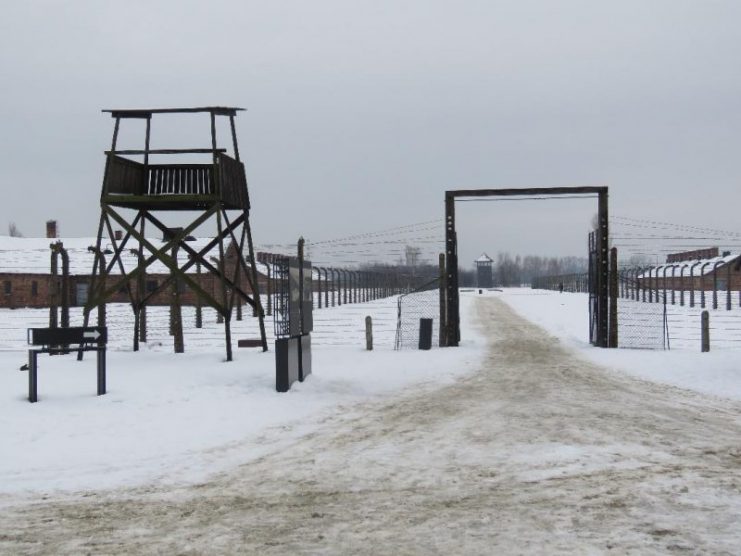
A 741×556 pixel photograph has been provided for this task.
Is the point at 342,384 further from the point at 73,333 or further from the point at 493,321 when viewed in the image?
the point at 493,321

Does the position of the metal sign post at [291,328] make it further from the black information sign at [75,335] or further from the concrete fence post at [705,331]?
the concrete fence post at [705,331]

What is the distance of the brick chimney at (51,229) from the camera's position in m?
70.1

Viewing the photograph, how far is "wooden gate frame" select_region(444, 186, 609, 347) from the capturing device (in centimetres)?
2002

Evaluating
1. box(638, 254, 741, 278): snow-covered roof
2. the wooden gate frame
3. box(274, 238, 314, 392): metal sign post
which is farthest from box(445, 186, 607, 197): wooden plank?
box(638, 254, 741, 278): snow-covered roof

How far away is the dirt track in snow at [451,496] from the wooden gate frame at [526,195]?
378 inches

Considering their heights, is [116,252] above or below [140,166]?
below

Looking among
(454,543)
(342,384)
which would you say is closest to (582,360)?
(342,384)

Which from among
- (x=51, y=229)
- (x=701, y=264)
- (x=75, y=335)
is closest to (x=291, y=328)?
(x=75, y=335)

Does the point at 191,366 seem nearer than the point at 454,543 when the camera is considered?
No

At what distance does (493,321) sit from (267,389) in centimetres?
2009

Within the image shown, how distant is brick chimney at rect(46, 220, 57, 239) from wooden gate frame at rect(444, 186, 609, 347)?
5868 centimetres

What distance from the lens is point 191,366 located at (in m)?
14.2

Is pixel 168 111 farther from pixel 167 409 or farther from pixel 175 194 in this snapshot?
pixel 167 409

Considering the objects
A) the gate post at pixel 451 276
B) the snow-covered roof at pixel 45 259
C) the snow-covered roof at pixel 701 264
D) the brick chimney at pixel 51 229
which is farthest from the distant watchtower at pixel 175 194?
the brick chimney at pixel 51 229
